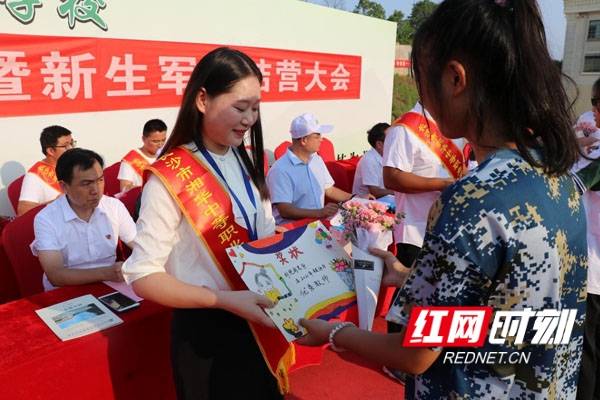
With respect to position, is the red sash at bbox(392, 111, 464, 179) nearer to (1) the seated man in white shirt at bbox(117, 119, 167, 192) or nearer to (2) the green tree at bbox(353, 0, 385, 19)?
(1) the seated man in white shirt at bbox(117, 119, 167, 192)

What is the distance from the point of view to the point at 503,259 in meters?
0.70

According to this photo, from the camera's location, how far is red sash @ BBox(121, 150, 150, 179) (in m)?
3.85

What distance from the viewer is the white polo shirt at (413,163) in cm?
213

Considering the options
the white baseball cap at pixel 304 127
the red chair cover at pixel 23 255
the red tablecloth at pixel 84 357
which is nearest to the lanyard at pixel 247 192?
the red tablecloth at pixel 84 357

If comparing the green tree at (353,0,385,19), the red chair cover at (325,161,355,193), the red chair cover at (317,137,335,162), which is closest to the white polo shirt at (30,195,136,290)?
the red chair cover at (325,161,355,193)

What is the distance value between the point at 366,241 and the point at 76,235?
1.46 m

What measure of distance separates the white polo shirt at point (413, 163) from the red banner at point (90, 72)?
2.87m

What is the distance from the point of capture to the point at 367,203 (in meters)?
1.45

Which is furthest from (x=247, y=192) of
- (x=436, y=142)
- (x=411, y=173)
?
(x=436, y=142)

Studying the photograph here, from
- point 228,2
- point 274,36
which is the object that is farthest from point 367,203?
point 274,36

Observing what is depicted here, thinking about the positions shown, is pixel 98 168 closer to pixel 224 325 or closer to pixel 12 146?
pixel 224 325

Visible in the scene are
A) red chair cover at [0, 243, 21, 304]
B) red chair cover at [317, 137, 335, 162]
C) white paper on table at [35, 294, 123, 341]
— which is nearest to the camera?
white paper on table at [35, 294, 123, 341]

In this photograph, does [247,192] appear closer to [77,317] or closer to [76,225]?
[77,317]

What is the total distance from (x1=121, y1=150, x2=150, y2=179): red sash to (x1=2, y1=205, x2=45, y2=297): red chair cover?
1.56 m
